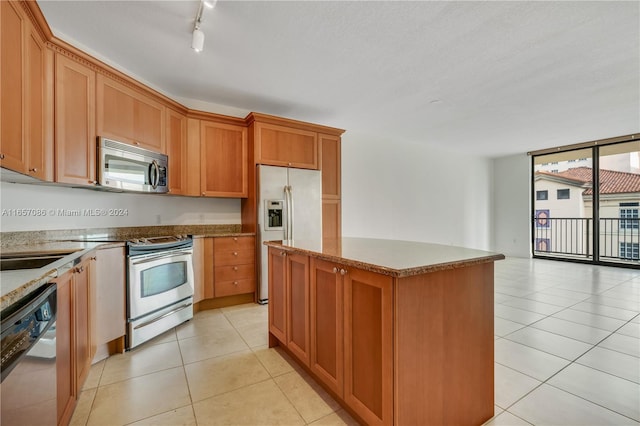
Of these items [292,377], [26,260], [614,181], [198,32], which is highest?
[198,32]

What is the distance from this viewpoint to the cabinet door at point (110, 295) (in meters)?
2.14

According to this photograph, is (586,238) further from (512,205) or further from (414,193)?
(414,193)

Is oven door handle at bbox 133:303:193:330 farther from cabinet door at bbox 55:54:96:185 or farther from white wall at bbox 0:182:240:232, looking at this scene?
cabinet door at bbox 55:54:96:185

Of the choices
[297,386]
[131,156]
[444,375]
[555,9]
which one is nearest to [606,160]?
[555,9]

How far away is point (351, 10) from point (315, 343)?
2327 millimetres

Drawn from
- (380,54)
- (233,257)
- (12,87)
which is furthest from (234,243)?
(380,54)

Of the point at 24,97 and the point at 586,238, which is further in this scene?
the point at 586,238

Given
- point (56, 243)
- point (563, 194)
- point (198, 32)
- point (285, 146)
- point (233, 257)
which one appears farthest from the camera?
point (563, 194)

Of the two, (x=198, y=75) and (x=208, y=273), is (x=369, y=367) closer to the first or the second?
(x=208, y=273)

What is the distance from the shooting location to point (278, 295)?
2.29 m

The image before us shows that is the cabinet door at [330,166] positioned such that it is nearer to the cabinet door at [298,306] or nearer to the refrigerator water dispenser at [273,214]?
the refrigerator water dispenser at [273,214]

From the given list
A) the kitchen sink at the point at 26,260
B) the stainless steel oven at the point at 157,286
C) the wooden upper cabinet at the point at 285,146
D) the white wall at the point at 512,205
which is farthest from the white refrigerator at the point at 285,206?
the white wall at the point at 512,205

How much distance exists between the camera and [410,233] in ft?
19.3

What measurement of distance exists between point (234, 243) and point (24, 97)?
2.14m
